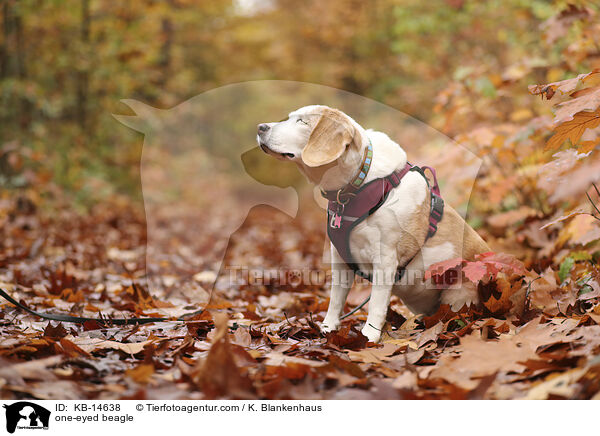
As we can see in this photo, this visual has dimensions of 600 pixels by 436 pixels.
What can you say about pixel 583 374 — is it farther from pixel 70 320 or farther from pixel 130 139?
pixel 130 139

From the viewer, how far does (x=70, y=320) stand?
2.86m

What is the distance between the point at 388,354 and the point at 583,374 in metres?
0.83

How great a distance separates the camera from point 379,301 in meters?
2.79

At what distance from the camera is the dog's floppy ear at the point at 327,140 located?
2.65 metres

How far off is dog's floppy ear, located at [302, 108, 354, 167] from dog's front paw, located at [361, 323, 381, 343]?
0.92m

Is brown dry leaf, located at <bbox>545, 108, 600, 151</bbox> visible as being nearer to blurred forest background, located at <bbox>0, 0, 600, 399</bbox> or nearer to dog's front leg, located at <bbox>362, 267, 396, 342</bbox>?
blurred forest background, located at <bbox>0, 0, 600, 399</bbox>

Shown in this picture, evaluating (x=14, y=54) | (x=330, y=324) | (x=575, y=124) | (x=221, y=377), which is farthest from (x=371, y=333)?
(x=14, y=54)

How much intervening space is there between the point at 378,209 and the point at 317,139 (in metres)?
0.51

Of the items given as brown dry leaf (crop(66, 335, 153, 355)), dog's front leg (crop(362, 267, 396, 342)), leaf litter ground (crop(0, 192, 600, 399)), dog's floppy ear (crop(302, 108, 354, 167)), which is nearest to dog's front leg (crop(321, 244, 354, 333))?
leaf litter ground (crop(0, 192, 600, 399))

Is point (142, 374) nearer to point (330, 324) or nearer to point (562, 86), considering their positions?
point (330, 324)

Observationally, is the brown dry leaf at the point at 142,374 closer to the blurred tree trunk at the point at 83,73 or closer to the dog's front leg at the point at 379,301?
the dog's front leg at the point at 379,301
